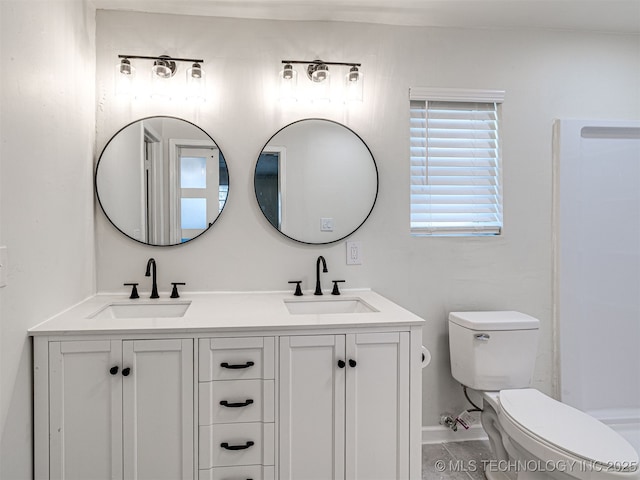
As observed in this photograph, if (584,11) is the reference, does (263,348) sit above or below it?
below

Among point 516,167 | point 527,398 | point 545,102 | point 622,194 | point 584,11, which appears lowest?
point 527,398

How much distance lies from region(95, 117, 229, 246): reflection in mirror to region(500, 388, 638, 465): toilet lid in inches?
66.3

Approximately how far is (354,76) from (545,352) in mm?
1895

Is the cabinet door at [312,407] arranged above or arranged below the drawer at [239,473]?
above

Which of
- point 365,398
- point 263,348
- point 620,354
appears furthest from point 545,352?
point 263,348

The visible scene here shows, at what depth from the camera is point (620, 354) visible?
2.22 m

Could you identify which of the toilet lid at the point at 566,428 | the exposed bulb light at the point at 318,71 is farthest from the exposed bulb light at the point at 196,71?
the toilet lid at the point at 566,428

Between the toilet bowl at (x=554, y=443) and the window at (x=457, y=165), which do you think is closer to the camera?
the toilet bowl at (x=554, y=443)

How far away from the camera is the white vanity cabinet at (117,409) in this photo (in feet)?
4.55

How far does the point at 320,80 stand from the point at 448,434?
2068mm

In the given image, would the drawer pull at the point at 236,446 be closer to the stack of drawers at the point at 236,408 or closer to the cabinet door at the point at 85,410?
the stack of drawers at the point at 236,408

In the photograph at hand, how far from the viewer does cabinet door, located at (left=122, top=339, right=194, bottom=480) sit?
1.42 m

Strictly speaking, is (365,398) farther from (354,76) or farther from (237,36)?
(237,36)

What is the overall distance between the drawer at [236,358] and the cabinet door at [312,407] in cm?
6
